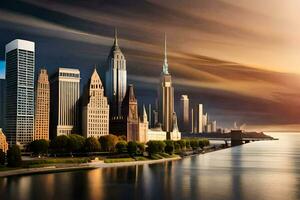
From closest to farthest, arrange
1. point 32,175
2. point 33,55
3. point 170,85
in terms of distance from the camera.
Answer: point 32,175
point 33,55
point 170,85

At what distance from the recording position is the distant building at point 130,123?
53781mm

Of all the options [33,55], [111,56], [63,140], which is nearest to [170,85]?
[111,56]

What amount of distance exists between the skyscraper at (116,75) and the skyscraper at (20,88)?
1620 cm

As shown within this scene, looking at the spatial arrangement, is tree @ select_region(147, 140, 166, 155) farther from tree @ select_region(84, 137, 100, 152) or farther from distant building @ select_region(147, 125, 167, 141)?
distant building @ select_region(147, 125, 167, 141)

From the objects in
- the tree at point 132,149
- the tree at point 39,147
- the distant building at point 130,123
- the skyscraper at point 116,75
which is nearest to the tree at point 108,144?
the tree at point 132,149

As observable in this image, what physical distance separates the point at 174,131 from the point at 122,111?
18446 mm

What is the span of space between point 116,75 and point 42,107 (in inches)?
651

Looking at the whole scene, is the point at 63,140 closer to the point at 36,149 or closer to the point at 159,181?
the point at 36,149

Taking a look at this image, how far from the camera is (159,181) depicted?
20.3m

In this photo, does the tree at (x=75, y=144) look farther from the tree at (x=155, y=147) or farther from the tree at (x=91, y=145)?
the tree at (x=155, y=147)

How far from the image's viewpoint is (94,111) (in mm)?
53031

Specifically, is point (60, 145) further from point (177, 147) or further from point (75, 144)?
point (177, 147)

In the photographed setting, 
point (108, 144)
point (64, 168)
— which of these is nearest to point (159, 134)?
point (108, 144)

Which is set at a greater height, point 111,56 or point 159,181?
point 111,56
